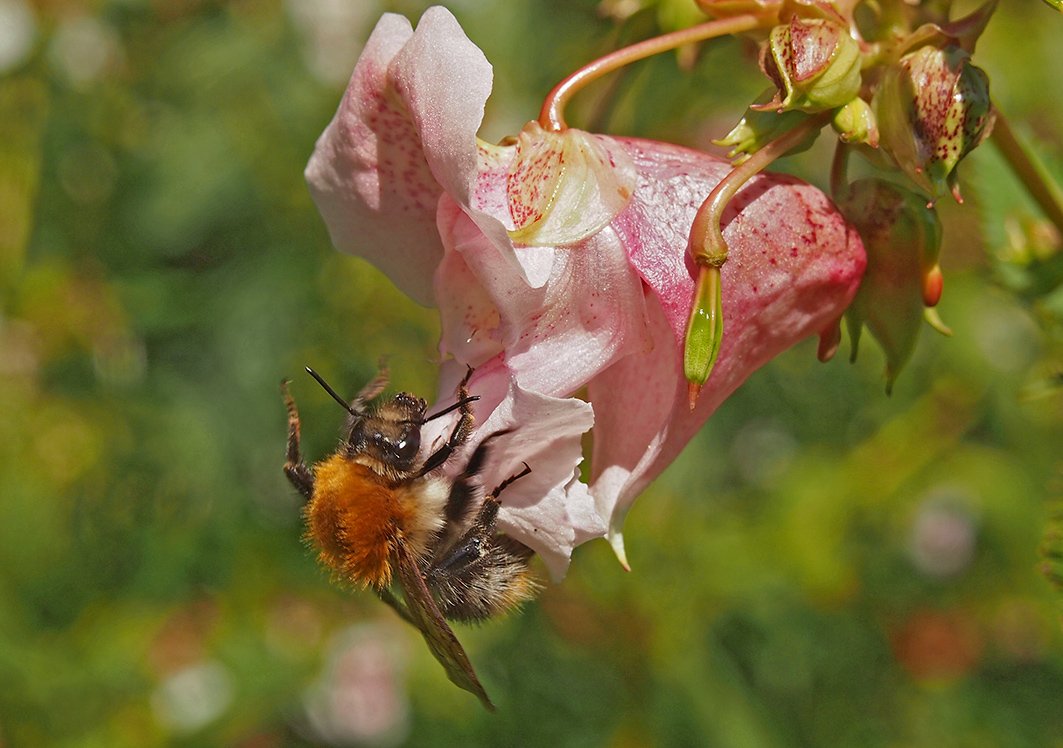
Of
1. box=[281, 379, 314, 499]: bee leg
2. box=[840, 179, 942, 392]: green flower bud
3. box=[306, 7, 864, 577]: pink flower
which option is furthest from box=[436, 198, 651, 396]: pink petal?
box=[281, 379, 314, 499]: bee leg

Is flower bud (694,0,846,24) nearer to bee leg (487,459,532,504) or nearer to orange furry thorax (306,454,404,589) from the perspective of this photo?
bee leg (487,459,532,504)

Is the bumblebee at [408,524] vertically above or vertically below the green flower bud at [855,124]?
below

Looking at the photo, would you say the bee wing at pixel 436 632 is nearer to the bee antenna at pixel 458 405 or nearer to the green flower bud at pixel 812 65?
the bee antenna at pixel 458 405

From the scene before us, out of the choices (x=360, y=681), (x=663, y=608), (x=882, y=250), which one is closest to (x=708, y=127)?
(x=663, y=608)

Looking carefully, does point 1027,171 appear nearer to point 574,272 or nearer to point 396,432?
point 574,272

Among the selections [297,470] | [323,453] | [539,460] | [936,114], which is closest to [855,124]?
[936,114]

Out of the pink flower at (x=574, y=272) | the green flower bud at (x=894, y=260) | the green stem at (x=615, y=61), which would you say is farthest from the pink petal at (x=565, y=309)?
the green flower bud at (x=894, y=260)

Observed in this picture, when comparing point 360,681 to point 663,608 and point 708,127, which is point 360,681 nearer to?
point 663,608
